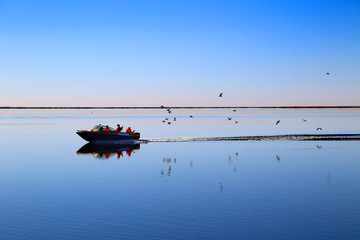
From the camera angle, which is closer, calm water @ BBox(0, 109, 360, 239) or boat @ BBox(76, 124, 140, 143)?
calm water @ BBox(0, 109, 360, 239)

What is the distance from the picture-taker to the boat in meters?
63.8

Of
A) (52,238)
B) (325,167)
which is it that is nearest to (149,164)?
(325,167)

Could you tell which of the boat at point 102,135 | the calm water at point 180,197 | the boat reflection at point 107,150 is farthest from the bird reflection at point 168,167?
the boat at point 102,135

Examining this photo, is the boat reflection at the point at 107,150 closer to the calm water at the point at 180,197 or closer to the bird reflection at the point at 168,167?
the calm water at the point at 180,197

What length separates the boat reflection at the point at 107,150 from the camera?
52.7 meters

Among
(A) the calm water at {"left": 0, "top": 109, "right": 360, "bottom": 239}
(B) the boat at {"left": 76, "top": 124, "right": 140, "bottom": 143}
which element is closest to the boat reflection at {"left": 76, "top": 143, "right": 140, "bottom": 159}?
(B) the boat at {"left": 76, "top": 124, "right": 140, "bottom": 143}

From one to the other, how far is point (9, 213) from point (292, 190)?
18.0 meters

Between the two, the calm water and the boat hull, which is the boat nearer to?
the boat hull

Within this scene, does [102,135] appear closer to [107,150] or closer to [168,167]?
[107,150]

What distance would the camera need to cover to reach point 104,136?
65.1 metres

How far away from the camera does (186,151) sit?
55.3 meters

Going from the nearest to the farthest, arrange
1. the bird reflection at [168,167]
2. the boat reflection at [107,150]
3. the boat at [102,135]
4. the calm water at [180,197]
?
1. the calm water at [180,197]
2. the bird reflection at [168,167]
3. the boat reflection at [107,150]
4. the boat at [102,135]

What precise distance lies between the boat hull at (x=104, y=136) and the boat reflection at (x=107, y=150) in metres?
0.99

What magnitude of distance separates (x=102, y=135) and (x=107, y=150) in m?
7.14
